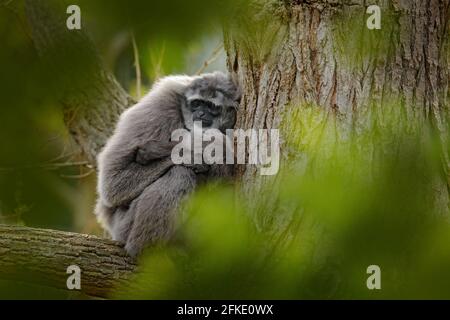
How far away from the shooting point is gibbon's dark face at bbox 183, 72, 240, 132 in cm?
493

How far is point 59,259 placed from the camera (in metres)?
4.02

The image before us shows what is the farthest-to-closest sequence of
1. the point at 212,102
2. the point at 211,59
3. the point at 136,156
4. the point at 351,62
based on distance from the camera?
the point at 211,59 < the point at 212,102 < the point at 136,156 < the point at 351,62

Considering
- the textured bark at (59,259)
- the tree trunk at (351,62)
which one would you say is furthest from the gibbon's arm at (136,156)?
the tree trunk at (351,62)

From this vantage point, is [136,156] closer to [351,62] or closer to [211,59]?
[351,62]

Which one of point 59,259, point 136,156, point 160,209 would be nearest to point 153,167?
point 136,156

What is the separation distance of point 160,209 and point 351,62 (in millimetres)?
1945

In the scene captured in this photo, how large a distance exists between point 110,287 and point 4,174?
1024mm

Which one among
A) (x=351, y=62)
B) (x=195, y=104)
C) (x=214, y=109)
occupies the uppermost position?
(x=195, y=104)

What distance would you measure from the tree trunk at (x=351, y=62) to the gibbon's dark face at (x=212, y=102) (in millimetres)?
1133

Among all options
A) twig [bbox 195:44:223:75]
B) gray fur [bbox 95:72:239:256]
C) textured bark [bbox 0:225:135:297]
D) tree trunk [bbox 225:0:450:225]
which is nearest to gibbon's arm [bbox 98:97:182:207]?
gray fur [bbox 95:72:239:256]

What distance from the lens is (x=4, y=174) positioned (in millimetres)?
4000

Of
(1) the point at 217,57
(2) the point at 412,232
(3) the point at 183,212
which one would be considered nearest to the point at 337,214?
(2) the point at 412,232

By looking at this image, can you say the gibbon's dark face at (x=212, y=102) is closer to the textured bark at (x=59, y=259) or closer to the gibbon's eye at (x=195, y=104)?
the gibbon's eye at (x=195, y=104)

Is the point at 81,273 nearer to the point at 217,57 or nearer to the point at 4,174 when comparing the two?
the point at 4,174
